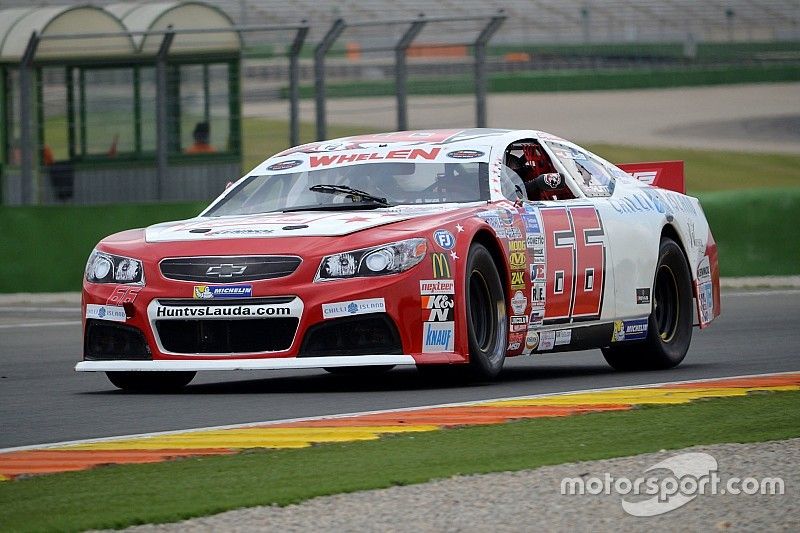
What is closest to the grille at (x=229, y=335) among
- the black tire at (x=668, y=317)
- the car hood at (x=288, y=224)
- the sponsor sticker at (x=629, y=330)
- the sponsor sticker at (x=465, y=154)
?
the car hood at (x=288, y=224)

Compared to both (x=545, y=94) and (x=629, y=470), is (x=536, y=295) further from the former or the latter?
(x=545, y=94)

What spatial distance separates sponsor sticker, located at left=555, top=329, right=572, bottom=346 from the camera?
9.38 meters

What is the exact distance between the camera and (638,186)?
10633 mm

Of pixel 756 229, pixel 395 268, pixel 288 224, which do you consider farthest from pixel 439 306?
pixel 756 229

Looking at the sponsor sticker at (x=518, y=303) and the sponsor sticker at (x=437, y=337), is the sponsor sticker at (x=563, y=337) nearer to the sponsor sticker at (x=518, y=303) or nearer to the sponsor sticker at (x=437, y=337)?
the sponsor sticker at (x=518, y=303)

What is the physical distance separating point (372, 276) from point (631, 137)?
30.0 m

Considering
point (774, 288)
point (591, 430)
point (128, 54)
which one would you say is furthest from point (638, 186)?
point (128, 54)

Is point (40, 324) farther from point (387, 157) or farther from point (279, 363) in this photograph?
point (279, 363)

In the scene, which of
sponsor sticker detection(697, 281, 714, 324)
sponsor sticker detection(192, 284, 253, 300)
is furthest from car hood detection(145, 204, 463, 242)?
sponsor sticker detection(697, 281, 714, 324)

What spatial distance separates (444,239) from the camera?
8.34 meters

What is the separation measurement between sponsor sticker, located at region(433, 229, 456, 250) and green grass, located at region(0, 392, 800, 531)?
49.3 inches

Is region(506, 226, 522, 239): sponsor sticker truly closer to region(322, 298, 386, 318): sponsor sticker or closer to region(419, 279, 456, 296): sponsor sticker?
region(419, 279, 456, 296): sponsor sticker

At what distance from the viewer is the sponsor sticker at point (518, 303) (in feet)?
29.2

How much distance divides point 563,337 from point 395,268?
1544 mm
